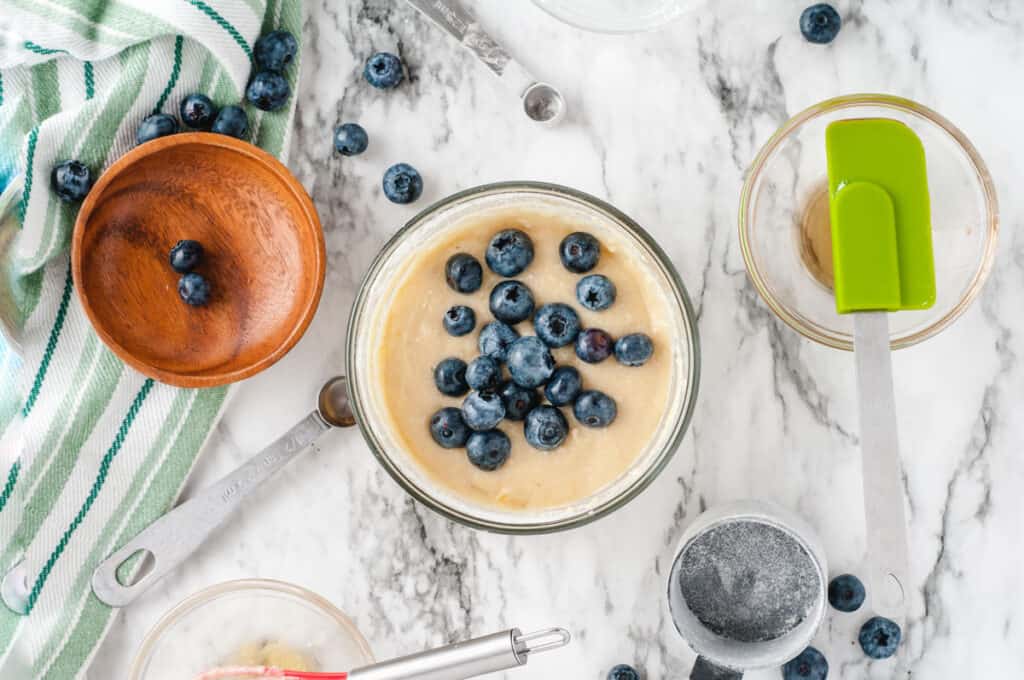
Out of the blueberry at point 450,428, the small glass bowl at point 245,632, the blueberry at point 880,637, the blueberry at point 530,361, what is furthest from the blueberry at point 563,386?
the blueberry at point 880,637

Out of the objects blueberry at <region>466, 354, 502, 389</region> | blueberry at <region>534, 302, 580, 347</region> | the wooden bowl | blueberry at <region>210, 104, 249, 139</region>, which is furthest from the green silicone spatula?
blueberry at <region>210, 104, 249, 139</region>

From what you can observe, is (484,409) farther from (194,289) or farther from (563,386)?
(194,289)

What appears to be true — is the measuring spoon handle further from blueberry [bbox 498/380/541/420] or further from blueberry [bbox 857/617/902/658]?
blueberry [bbox 857/617/902/658]

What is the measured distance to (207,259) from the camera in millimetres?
1458

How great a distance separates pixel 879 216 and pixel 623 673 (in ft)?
2.34

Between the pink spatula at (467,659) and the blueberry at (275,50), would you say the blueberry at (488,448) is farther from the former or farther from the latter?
the blueberry at (275,50)

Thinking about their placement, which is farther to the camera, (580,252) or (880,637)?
(880,637)

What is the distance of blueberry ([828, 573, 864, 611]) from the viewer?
147 centimetres

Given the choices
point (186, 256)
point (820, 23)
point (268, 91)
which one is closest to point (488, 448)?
point (186, 256)

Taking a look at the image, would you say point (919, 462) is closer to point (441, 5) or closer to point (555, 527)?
point (555, 527)

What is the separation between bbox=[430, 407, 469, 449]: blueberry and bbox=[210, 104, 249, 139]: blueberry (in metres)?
0.49

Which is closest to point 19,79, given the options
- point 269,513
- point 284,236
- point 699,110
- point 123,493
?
point 284,236

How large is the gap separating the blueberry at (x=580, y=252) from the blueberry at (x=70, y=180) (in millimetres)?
661

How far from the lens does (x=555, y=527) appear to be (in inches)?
53.8
